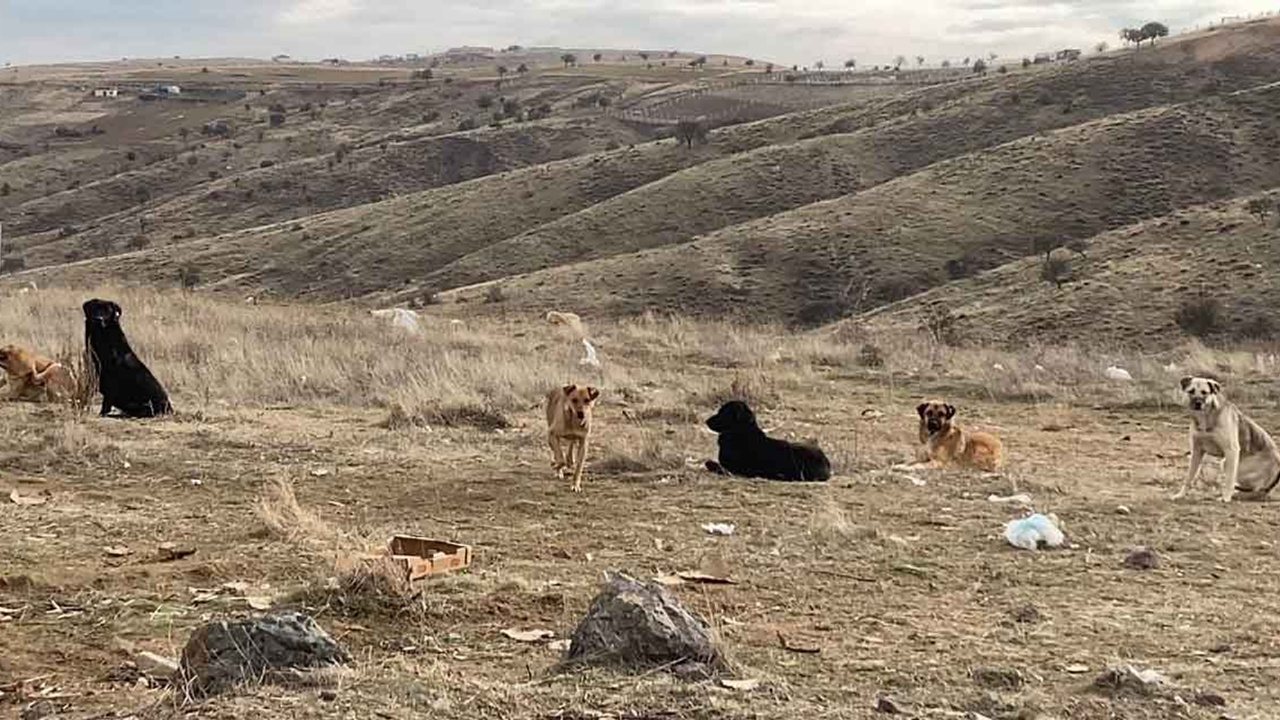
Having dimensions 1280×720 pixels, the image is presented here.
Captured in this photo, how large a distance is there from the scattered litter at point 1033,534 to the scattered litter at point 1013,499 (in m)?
1.28

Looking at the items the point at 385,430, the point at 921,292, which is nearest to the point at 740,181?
the point at 921,292

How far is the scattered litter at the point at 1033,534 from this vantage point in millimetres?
8156

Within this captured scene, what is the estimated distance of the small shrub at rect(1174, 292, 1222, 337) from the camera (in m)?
30.1

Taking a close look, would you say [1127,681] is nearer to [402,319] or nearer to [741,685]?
[741,685]

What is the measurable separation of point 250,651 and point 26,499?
4777 millimetres

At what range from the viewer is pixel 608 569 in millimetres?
7262

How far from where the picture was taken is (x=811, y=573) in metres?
7.30

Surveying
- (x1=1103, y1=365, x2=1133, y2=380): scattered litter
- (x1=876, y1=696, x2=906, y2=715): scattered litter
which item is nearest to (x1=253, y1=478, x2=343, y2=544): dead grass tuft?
(x1=876, y1=696, x2=906, y2=715): scattered litter

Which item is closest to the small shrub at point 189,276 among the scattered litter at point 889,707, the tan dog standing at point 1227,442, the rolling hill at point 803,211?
the rolling hill at point 803,211

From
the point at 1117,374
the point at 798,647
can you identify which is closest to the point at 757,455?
the point at 798,647

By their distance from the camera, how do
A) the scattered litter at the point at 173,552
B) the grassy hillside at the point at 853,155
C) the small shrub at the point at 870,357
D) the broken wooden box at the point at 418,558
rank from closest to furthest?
the broken wooden box at the point at 418,558 < the scattered litter at the point at 173,552 < the small shrub at the point at 870,357 < the grassy hillside at the point at 853,155

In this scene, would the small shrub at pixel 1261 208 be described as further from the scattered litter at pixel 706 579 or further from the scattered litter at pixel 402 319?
the scattered litter at pixel 706 579

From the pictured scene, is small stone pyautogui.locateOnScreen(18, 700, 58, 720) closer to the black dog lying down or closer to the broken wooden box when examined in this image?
the broken wooden box

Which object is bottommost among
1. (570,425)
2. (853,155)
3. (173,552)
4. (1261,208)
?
(173,552)
